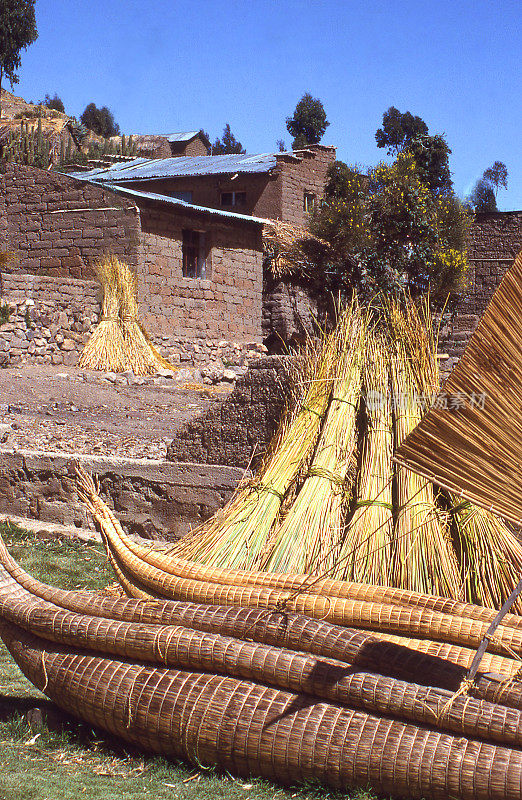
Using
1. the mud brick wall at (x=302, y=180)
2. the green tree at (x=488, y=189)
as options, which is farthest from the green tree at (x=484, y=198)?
the mud brick wall at (x=302, y=180)

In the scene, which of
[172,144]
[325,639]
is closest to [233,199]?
[172,144]

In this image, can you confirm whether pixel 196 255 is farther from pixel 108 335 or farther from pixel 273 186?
pixel 273 186

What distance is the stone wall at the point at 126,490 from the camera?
16.4 ft

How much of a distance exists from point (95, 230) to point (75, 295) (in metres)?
1.68

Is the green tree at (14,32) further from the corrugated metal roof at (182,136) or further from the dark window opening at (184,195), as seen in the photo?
the dark window opening at (184,195)

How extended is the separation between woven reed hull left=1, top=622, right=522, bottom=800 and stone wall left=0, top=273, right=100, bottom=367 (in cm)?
1046

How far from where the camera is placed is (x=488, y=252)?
59.8ft

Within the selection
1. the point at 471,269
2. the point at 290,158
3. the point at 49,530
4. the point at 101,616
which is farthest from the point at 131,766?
the point at 290,158

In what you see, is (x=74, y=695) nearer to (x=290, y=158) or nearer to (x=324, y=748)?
(x=324, y=748)

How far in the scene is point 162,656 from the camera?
2615 millimetres

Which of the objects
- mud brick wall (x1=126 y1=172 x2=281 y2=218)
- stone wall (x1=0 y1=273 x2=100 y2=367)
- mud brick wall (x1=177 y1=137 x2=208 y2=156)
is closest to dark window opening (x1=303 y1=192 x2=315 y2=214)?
mud brick wall (x1=126 y1=172 x2=281 y2=218)

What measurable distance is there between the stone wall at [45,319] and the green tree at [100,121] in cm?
3665

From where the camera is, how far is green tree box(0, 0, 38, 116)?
31328 mm

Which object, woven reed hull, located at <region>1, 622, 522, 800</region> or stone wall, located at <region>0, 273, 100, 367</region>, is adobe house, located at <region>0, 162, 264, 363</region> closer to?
stone wall, located at <region>0, 273, 100, 367</region>
